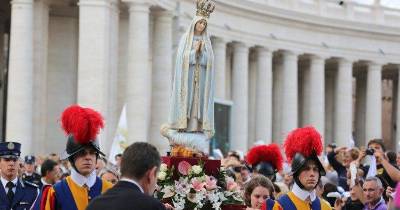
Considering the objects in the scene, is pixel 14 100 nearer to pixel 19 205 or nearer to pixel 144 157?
pixel 19 205

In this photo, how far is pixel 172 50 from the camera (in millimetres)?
60500

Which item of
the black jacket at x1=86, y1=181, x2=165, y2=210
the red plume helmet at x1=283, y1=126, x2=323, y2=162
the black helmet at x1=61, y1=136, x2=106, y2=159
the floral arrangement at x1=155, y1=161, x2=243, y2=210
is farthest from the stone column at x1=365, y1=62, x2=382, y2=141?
the black jacket at x1=86, y1=181, x2=165, y2=210

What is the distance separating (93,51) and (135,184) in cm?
4192

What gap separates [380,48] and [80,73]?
1742 inches

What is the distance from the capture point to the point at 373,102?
292ft

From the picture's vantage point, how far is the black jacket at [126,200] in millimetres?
9234

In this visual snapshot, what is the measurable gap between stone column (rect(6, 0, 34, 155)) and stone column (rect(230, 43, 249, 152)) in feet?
86.0

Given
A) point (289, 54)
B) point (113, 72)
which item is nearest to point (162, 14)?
point (113, 72)

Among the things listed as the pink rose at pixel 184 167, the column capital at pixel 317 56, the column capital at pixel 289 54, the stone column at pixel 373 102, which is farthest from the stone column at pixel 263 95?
the pink rose at pixel 184 167

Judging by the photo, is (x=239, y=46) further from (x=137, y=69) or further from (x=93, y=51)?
(x=93, y=51)

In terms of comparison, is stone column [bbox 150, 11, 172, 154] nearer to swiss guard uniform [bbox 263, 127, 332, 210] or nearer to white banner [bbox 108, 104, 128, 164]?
white banner [bbox 108, 104, 128, 164]

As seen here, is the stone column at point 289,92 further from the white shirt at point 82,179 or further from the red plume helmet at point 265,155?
the white shirt at point 82,179

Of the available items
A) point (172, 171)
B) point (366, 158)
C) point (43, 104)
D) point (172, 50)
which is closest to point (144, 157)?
point (172, 171)

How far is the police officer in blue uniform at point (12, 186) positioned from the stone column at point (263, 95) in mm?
61999
